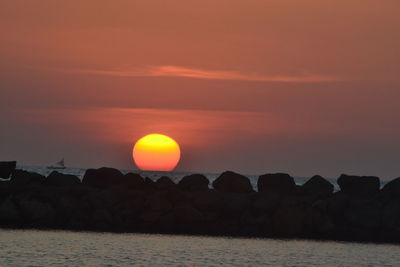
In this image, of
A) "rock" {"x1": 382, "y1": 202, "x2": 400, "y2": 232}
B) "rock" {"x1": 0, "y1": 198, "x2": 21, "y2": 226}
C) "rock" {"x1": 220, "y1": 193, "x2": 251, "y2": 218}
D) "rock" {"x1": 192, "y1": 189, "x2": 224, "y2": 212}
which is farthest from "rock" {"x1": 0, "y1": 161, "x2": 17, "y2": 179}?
"rock" {"x1": 382, "y1": 202, "x2": 400, "y2": 232}

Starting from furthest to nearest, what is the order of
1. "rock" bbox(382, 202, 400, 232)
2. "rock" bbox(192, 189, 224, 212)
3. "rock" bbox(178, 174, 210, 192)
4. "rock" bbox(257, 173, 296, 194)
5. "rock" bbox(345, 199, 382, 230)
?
1. "rock" bbox(257, 173, 296, 194)
2. "rock" bbox(178, 174, 210, 192)
3. "rock" bbox(192, 189, 224, 212)
4. "rock" bbox(345, 199, 382, 230)
5. "rock" bbox(382, 202, 400, 232)

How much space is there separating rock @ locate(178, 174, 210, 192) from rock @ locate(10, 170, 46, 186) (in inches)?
430

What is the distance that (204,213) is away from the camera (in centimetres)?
6122

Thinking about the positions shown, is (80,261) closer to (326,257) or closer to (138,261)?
(138,261)

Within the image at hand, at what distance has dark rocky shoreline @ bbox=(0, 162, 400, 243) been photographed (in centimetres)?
5978

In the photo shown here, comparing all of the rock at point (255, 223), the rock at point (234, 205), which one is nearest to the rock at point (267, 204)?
the rock at point (255, 223)

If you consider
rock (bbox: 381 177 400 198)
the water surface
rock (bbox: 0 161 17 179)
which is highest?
rock (bbox: 0 161 17 179)

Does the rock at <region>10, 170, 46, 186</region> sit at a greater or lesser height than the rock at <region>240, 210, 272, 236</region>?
greater

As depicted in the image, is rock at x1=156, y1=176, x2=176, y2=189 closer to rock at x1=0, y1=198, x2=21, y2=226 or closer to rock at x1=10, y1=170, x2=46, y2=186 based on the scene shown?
rock at x1=10, y1=170, x2=46, y2=186

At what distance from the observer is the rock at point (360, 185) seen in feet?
218

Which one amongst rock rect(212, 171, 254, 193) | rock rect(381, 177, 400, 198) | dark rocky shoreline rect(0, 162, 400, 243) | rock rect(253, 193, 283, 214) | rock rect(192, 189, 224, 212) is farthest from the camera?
rock rect(212, 171, 254, 193)

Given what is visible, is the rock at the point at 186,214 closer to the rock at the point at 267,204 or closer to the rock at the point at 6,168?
the rock at the point at 267,204

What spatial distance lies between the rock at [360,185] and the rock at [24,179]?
75.9ft

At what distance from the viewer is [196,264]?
145 feet
